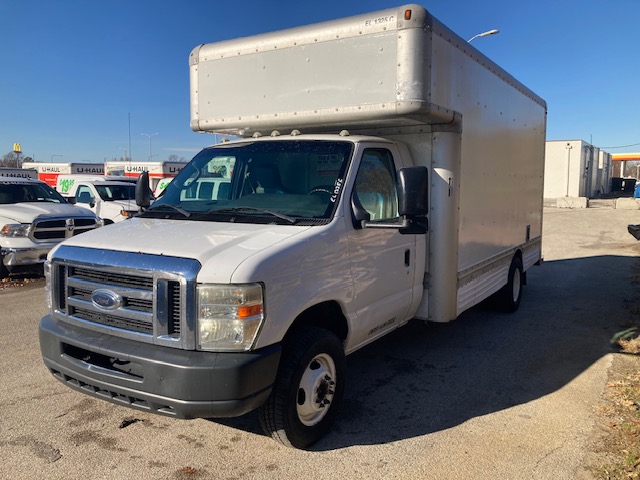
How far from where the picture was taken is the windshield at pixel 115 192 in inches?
564

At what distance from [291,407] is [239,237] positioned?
117 cm

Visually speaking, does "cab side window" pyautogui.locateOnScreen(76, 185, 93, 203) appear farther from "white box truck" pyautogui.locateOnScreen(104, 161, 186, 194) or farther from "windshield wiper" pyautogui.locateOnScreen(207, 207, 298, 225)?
"white box truck" pyautogui.locateOnScreen(104, 161, 186, 194)

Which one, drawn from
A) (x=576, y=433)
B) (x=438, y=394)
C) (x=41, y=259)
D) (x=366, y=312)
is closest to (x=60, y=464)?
(x=366, y=312)

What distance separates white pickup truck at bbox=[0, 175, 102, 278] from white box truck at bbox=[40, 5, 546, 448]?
223 inches

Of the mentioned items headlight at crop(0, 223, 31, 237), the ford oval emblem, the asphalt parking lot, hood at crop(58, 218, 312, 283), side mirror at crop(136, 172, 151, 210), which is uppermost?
side mirror at crop(136, 172, 151, 210)

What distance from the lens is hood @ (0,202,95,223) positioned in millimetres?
9812

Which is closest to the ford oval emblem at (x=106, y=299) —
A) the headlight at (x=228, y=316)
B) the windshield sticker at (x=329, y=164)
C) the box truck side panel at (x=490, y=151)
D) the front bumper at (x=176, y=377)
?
the front bumper at (x=176, y=377)

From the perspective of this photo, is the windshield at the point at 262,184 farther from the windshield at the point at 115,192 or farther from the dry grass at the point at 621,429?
the windshield at the point at 115,192

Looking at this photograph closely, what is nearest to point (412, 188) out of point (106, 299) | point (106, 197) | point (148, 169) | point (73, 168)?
point (106, 299)

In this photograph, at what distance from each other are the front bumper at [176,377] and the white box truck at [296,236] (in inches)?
0.4

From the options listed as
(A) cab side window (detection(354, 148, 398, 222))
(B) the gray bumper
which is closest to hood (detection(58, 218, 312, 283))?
(A) cab side window (detection(354, 148, 398, 222))

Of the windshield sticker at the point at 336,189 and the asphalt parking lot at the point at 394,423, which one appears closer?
the asphalt parking lot at the point at 394,423

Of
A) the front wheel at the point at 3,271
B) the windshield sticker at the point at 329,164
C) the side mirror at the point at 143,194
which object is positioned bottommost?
the front wheel at the point at 3,271

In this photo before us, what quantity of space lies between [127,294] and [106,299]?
0.19m
